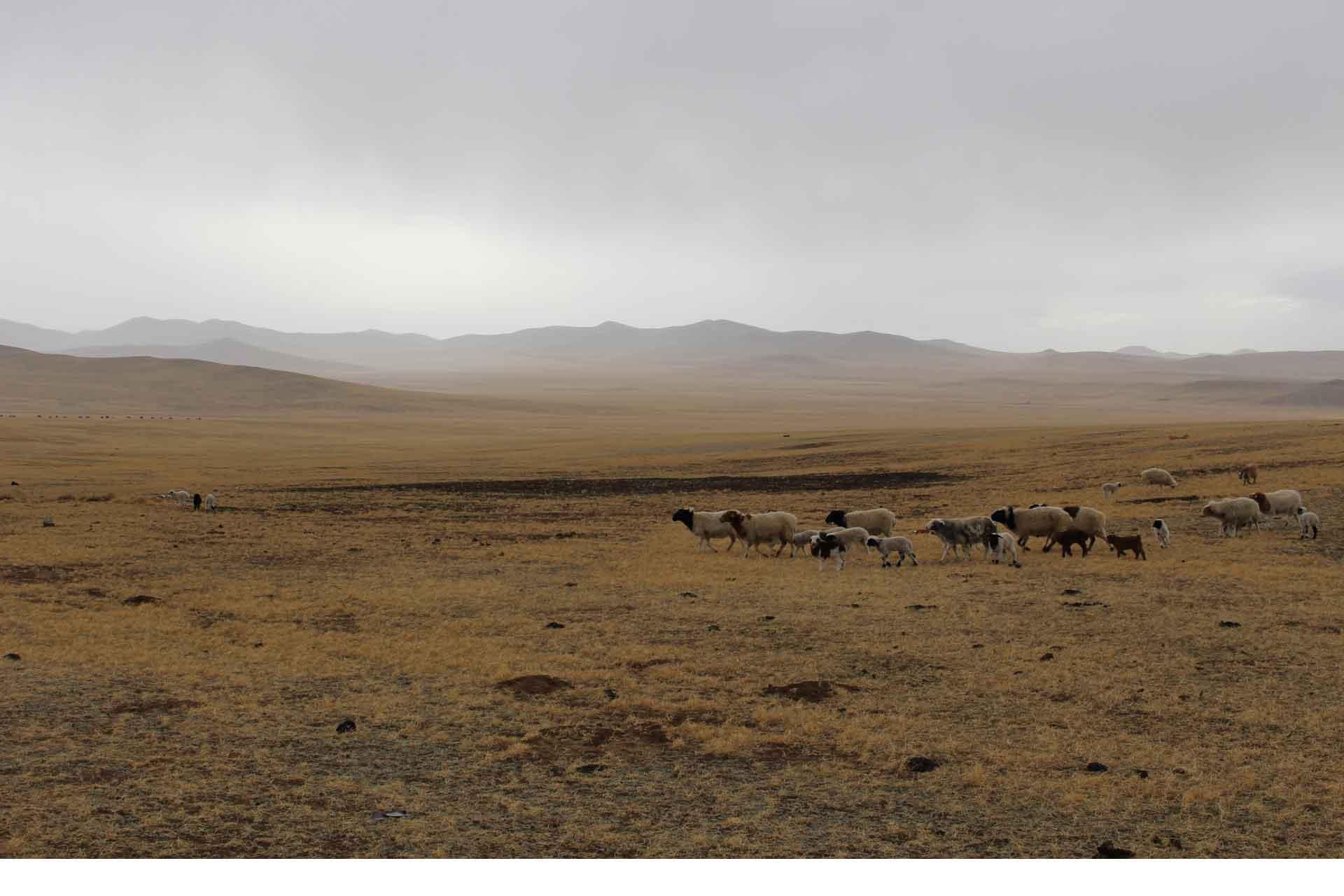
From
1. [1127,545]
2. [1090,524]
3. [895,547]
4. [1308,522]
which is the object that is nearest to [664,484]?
[895,547]

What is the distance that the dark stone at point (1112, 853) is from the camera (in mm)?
6930

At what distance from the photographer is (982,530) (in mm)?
19875

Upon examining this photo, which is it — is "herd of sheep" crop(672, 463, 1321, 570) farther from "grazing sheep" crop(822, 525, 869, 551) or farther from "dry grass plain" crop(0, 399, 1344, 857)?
"dry grass plain" crop(0, 399, 1344, 857)

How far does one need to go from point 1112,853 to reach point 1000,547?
1303 cm

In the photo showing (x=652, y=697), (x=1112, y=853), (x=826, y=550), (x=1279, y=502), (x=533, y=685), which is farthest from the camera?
(x=1279, y=502)

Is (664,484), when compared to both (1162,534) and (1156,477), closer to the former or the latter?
(1156,477)

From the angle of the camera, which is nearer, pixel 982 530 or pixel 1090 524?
pixel 982 530

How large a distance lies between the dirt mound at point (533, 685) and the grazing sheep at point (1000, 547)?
35.7ft

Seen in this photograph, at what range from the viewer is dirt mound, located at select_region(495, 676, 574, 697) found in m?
11.2

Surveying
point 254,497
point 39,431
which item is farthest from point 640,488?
point 39,431

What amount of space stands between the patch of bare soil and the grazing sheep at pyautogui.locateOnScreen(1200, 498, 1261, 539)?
14.6 m

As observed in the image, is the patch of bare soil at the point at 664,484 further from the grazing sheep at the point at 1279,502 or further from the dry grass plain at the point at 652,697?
the grazing sheep at the point at 1279,502

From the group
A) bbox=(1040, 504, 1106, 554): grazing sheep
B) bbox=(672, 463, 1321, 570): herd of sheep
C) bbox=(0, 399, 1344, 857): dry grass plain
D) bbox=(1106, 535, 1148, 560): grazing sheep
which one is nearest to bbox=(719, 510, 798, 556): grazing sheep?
bbox=(672, 463, 1321, 570): herd of sheep

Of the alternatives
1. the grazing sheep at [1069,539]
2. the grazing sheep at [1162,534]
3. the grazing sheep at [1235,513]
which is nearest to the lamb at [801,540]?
the grazing sheep at [1069,539]
